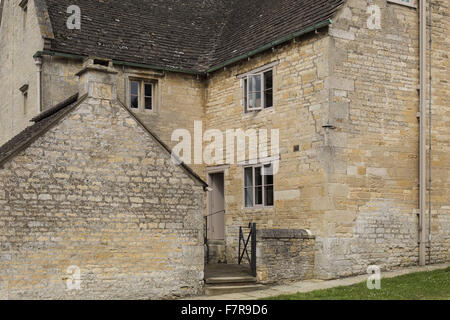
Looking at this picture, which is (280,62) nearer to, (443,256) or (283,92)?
(283,92)

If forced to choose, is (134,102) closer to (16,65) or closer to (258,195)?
(16,65)

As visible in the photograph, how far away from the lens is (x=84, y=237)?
13.1m

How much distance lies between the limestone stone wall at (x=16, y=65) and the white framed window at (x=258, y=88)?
21.4 ft

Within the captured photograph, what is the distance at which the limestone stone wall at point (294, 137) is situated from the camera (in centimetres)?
1614

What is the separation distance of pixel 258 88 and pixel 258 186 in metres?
3.03

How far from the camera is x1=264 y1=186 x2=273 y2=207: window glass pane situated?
1780cm

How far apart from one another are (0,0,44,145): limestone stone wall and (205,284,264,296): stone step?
27.9 ft

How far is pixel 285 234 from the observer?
15484mm

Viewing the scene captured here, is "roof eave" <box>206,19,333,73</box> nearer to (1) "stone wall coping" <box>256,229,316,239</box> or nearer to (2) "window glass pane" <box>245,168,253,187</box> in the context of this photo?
(2) "window glass pane" <box>245,168,253,187</box>

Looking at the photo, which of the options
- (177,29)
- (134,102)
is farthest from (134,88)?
(177,29)

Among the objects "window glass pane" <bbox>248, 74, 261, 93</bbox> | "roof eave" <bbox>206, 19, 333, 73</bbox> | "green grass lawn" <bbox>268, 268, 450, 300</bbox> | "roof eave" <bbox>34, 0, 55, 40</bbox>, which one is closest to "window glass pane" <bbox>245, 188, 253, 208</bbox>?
"window glass pane" <bbox>248, 74, 261, 93</bbox>

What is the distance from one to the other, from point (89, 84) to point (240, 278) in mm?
5894

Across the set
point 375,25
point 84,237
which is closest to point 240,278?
point 84,237

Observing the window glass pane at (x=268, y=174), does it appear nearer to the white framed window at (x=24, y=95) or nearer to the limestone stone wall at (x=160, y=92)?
the limestone stone wall at (x=160, y=92)
